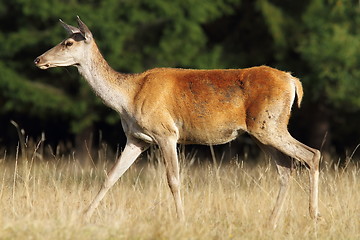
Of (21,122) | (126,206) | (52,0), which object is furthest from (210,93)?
(21,122)

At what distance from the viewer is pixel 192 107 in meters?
8.05

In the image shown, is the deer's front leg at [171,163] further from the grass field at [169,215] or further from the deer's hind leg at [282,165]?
the deer's hind leg at [282,165]

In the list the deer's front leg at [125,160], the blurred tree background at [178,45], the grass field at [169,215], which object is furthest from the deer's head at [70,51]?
the blurred tree background at [178,45]

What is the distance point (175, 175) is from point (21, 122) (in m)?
17.8

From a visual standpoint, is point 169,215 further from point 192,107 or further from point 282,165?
point 282,165

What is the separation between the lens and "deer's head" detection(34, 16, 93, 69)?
8211mm

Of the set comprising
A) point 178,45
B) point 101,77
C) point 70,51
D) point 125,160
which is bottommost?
point 178,45

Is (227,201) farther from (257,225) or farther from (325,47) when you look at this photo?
(325,47)

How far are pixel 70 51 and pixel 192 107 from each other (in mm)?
1467

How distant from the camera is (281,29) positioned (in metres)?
19.0

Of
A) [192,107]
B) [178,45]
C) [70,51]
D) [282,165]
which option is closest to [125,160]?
[192,107]

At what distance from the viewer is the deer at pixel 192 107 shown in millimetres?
7801

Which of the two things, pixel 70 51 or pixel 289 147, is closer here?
pixel 289 147

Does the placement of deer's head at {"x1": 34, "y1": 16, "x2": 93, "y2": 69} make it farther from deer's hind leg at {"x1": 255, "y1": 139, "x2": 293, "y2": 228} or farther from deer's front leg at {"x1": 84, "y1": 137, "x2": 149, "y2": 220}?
deer's hind leg at {"x1": 255, "y1": 139, "x2": 293, "y2": 228}
